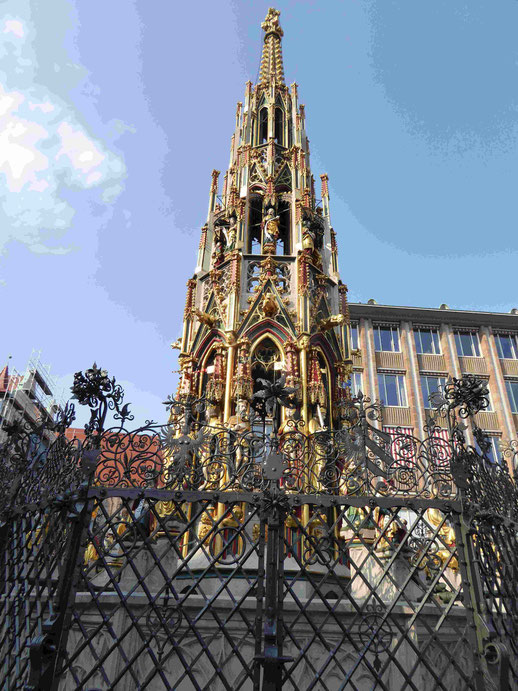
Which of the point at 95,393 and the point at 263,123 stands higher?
the point at 263,123

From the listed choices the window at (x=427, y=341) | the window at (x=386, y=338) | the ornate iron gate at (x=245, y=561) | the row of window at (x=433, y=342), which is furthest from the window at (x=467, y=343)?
the ornate iron gate at (x=245, y=561)

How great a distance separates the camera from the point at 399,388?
33906mm

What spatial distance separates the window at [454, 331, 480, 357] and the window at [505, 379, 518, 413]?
9.19ft

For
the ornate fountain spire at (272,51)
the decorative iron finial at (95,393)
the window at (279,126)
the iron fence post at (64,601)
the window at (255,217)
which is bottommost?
the iron fence post at (64,601)

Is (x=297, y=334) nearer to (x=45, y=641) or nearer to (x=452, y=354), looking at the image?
(x=45, y=641)

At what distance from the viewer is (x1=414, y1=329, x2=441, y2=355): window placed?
3575cm

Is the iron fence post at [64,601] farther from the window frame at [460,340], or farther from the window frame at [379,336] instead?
the window frame at [460,340]

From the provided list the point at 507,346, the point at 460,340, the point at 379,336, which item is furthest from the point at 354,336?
the point at 507,346

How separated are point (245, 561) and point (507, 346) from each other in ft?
114

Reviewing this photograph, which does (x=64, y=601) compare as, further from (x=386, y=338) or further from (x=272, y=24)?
(x=386, y=338)

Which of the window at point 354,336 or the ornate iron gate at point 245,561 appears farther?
the window at point 354,336

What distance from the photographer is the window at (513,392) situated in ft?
112

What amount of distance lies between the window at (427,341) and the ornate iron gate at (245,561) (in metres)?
28.2

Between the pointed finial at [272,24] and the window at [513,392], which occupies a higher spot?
the pointed finial at [272,24]
